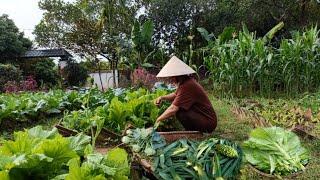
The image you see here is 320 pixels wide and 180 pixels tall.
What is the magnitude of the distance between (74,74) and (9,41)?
3163 millimetres

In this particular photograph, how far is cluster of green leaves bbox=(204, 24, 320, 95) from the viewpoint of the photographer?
9398 mm

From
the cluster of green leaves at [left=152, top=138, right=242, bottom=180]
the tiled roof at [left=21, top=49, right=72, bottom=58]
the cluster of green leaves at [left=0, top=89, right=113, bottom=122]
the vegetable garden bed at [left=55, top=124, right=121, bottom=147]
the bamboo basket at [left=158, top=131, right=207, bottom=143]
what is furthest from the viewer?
the tiled roof at [left=21, top=49, right=72, bottom=58]

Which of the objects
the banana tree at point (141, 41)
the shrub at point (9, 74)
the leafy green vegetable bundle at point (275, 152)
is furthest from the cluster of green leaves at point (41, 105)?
the shrub at point (9, 74)

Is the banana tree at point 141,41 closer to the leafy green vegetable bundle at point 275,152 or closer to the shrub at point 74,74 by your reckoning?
the shrub at point 74,74

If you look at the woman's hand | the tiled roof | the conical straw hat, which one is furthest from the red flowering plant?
the tiled roof

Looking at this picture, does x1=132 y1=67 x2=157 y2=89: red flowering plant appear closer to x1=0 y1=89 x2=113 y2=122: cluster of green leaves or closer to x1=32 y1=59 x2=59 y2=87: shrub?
x1=0 y1=89 x2=113 y2=122: cluster of green leaves

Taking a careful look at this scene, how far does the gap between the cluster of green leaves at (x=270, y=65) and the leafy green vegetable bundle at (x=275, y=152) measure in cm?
554

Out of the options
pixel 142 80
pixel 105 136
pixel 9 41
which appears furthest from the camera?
pixel 9 41

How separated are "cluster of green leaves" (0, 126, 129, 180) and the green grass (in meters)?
1.28

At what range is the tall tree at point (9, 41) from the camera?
18842 mm

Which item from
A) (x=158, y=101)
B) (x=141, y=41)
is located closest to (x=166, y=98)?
(x=158, y=101)

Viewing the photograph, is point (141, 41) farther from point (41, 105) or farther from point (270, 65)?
point (41, 105)

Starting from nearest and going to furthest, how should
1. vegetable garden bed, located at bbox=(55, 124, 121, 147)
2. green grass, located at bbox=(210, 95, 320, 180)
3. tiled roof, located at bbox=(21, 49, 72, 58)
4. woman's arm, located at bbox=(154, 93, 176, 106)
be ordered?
1. green grass, located at bbox=(210, 95, 320, 180)
2. vegetable garden bed, located at bbox=(55, 124, 121, 147)
3. woman's arm, located at bbox=(154, 93, 176, 106)
4. tiled roof, located at bbox=(21, 49, 72, 58)

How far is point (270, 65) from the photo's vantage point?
378 inches
